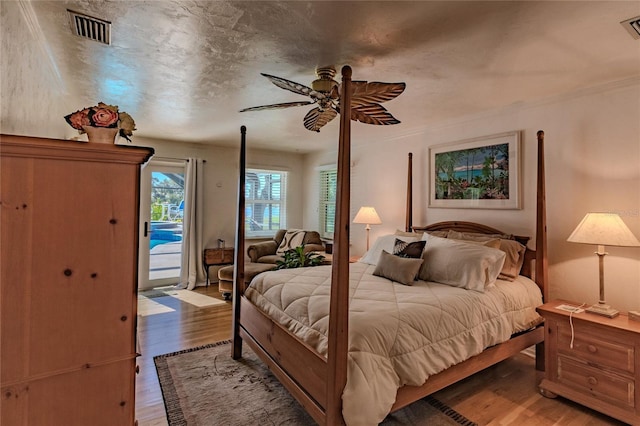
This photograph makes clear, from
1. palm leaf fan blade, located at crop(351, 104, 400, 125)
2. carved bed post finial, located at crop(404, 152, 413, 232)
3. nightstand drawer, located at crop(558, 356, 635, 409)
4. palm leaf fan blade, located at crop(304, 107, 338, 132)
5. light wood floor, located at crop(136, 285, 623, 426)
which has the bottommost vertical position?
light wood floor, located at crop(136, 285, 623, 426)

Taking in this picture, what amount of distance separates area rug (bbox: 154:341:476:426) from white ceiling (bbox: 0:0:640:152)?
1.94m

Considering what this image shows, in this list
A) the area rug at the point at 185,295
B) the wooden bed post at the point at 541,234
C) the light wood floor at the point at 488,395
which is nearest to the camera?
the light wood floor at the point at 488,395

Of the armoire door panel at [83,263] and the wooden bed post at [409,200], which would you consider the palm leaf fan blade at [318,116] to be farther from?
the armoire door panel at [83,263]

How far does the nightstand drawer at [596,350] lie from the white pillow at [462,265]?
0.60 m

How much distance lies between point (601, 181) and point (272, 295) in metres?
2.87

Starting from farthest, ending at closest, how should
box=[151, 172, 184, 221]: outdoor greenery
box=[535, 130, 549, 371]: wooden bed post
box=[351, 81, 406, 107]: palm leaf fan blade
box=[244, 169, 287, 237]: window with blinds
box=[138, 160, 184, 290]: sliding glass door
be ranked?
1. box=[244, 169, 287, 237]: window with blinds
2. box=[151, 172, 184, 221]: outdoor greenery
3. box=[138, 160, 184, 290]: sliding glass door
4. box=[535, 130, 549, 371]: wooden bed post
5. box=[351, 81, 406, 107]: palm leaf fan blade

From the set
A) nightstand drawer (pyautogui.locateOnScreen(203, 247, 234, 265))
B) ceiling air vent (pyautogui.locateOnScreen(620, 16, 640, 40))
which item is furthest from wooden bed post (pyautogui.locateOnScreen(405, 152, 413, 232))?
nightstand drawer (pyautogui.locateOnScreen(203, 247, 234, 265))

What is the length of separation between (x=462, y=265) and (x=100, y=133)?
2549mm

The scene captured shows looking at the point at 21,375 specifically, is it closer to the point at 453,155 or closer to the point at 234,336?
the point at 234,336

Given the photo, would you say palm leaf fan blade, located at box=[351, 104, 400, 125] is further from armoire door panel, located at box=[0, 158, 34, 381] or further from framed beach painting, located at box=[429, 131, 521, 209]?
armoire door panel, located at box=[0, 158, 34, 381]

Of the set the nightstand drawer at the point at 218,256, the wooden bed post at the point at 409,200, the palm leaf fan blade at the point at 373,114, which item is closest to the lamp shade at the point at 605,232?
the palm leaf fan blade at the point at 373,114

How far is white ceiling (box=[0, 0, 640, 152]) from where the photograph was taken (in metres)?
1.66

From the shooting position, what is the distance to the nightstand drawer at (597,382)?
2.04 metres

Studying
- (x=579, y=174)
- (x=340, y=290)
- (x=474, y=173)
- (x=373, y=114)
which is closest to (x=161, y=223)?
(x=373, y=114)
